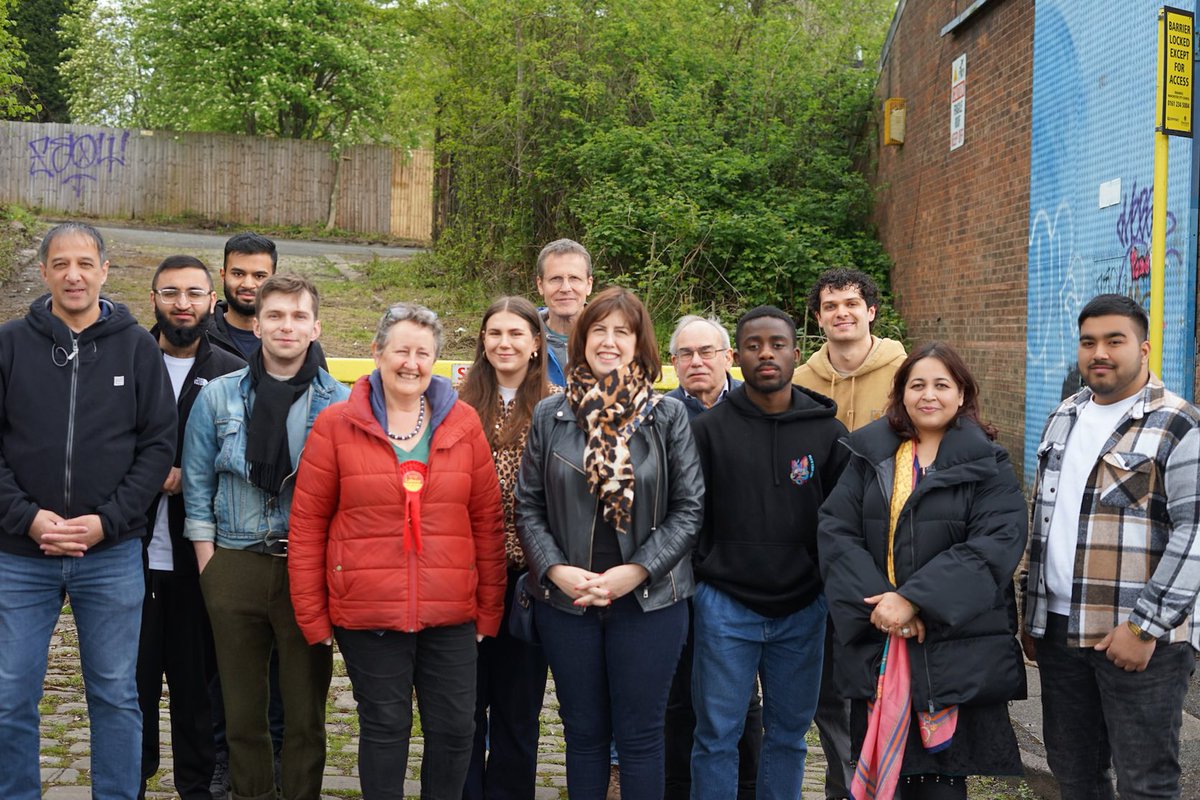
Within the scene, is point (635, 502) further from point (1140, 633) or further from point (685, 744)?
point (1140, 633)

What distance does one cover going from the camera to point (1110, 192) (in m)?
9.16

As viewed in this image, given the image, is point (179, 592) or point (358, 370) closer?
point (179, 592)

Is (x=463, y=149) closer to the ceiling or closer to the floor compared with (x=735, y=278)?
closer to the ceiling

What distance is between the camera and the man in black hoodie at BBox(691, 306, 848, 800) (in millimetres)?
4113

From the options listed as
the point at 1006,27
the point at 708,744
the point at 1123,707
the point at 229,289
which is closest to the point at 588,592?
the point at 708,744

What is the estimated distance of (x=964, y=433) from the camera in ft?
12.7

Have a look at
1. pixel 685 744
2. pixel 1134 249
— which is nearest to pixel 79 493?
pixel 685 744

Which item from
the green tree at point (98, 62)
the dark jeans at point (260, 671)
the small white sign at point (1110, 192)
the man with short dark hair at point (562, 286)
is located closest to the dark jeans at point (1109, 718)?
the man with short dark hair at point (562, 286)

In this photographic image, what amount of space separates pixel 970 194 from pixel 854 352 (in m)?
7.82

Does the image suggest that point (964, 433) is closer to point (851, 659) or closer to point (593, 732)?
point (851, 659)

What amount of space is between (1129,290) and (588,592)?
6.79 meters

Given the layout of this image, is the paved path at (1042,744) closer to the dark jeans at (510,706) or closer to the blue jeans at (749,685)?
the blue jeans at (749,685)

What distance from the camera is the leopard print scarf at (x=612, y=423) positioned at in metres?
3.88

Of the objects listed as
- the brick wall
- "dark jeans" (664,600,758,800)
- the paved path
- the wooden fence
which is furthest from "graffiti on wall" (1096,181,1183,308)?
the wooden fence
